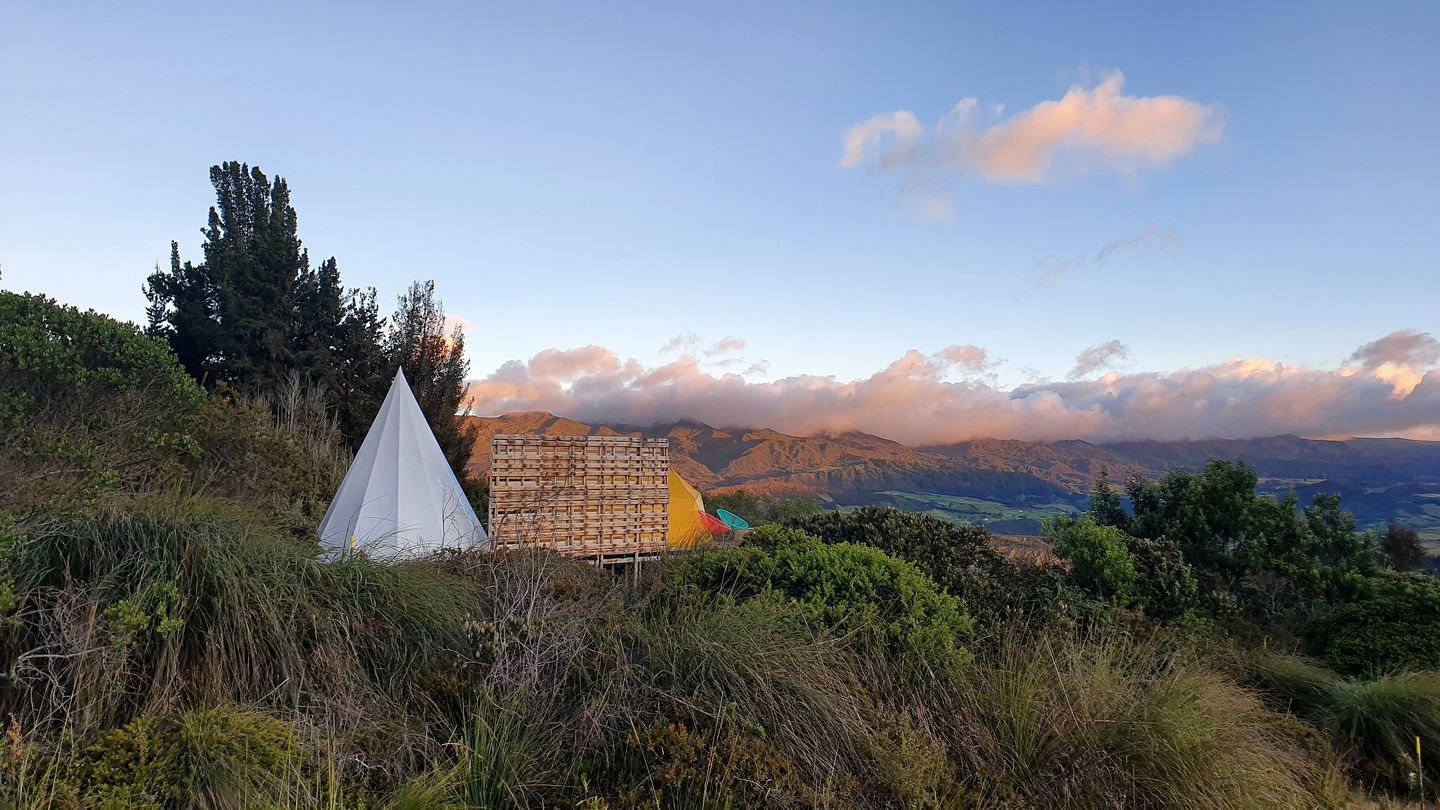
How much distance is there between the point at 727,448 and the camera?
74.1 m

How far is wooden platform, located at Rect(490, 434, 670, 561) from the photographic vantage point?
420 inches

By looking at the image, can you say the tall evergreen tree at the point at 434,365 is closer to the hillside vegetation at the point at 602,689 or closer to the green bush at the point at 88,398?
the green bush at the point at 88,398

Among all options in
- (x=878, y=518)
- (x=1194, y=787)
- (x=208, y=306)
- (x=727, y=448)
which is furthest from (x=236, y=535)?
(x=727, y=448)

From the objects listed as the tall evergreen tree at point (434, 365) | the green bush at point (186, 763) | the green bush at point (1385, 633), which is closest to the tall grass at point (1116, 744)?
the green bush at point (1385, 633)

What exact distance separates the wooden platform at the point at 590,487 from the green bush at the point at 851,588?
501 cm

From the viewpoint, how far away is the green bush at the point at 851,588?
4.68m

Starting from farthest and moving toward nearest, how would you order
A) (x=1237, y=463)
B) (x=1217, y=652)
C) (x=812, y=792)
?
1. (x=1237, y=463)
2. (x=1217, y=652)
3. (x=812, y=792)

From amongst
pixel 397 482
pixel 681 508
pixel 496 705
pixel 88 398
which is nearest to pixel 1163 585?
pixel 496 705

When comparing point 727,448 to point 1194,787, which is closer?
point 1194,787

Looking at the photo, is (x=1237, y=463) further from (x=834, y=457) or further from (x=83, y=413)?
(x=834, y=457)

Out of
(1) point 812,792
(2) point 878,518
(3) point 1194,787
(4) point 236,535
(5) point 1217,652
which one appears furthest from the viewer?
(2) point 878,518

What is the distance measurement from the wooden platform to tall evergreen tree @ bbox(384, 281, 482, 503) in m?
12.0

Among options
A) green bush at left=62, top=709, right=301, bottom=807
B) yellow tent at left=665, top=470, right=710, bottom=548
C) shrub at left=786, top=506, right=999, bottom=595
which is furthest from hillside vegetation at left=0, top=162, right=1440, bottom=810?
yellow tent at left=665, top=470, right=710, bottom=548

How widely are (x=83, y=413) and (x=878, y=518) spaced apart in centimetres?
1173
